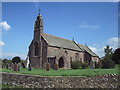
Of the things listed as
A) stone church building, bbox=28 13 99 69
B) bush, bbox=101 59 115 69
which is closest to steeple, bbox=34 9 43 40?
stone church building, bbox=28 13 99 69

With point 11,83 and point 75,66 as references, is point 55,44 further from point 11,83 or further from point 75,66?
point 11,83

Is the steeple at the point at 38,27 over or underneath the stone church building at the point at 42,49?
over

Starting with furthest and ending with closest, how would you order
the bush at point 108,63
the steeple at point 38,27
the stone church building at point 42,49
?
the steeple at point 38,27, the stone church building at point 42,49, the bush at point 108,63

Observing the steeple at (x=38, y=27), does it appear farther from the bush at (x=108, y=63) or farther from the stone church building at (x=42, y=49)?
the bush at (x=108, y=63)

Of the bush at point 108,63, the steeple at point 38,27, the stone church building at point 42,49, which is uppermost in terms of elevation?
the steeple at point 38,27

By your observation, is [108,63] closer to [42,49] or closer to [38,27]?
[42,49]

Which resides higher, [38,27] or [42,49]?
[38,27]

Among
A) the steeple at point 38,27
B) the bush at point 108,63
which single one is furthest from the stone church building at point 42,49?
the bush at point 108,63

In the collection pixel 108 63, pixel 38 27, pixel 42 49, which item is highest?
pixel 38 27

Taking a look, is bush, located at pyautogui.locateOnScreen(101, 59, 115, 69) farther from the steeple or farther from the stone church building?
the steeple

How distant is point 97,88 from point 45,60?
2042 centimetres

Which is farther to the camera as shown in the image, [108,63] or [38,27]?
[38,27]

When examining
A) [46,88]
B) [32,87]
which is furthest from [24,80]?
[46,88]

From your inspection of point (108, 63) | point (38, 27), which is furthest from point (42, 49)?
point (108, 63)
